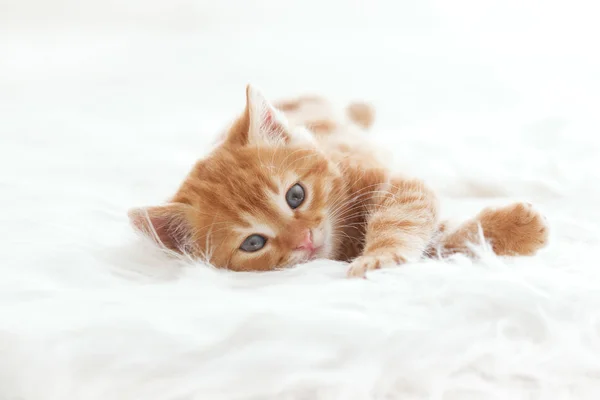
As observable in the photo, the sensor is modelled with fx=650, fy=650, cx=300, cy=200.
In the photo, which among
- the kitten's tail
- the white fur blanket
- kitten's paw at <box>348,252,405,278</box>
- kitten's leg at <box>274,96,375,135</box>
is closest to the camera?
the white fur blanket

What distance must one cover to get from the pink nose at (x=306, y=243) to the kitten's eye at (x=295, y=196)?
5 cm

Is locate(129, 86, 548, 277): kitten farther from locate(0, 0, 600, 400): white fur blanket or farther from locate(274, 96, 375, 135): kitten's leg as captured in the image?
locate(274, 96, 375, 135): kitten's leg

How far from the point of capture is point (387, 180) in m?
1.00

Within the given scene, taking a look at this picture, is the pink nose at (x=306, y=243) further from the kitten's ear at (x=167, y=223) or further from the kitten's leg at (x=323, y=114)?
the kitten's leg at (x=323, y=114)

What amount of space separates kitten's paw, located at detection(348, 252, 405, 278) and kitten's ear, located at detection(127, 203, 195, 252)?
0.25 meters

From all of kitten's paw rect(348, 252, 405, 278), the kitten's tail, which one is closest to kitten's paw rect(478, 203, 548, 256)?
kitten's paw rect(348, 252, 405, 278)

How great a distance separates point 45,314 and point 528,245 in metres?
0.59

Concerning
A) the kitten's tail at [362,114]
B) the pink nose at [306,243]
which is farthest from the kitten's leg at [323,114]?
the pink nose at [306,243]

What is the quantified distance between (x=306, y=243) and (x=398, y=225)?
0.43 ft

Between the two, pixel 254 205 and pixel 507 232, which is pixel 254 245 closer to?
pixel 254 205

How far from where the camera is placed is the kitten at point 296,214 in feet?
2.81

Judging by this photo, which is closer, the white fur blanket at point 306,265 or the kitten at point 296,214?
the white fur blanket at point 306,265

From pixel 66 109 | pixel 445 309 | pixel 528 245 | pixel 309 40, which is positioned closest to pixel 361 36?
pixel 309 40

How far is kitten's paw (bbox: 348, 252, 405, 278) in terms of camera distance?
0.78 m
